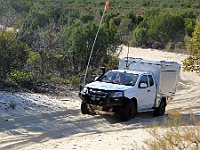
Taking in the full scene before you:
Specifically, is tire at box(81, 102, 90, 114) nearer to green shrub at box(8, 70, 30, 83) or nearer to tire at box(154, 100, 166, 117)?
tire at box(154, 100, 166, 117)

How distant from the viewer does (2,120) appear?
13.3m

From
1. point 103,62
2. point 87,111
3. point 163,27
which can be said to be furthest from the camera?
point 163,27

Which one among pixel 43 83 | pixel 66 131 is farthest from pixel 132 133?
pixel 43 83

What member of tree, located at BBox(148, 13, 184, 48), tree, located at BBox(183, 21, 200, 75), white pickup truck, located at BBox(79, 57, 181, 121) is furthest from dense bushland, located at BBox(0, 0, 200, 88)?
tree, located at BBox(148, 13, 184, 48)

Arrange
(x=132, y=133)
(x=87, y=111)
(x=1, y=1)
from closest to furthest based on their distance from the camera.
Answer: (x=132, y=133), (x=87, y=111), (x=1, y=1)

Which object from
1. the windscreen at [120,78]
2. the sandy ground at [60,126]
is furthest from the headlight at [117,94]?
the windscreen at [120,78]

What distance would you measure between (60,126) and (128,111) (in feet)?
8.14

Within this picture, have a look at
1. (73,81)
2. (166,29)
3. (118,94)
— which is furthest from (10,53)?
(166,29)

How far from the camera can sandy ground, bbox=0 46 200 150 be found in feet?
35.7

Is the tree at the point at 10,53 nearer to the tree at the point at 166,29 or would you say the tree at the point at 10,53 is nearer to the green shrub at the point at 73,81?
the green shrub at the point at 73,81

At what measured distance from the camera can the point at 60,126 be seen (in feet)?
43.5

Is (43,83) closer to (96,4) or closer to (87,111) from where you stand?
(87,111)

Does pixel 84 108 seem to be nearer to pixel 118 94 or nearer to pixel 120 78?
pixel 118 94

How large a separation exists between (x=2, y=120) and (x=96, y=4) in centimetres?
8501
